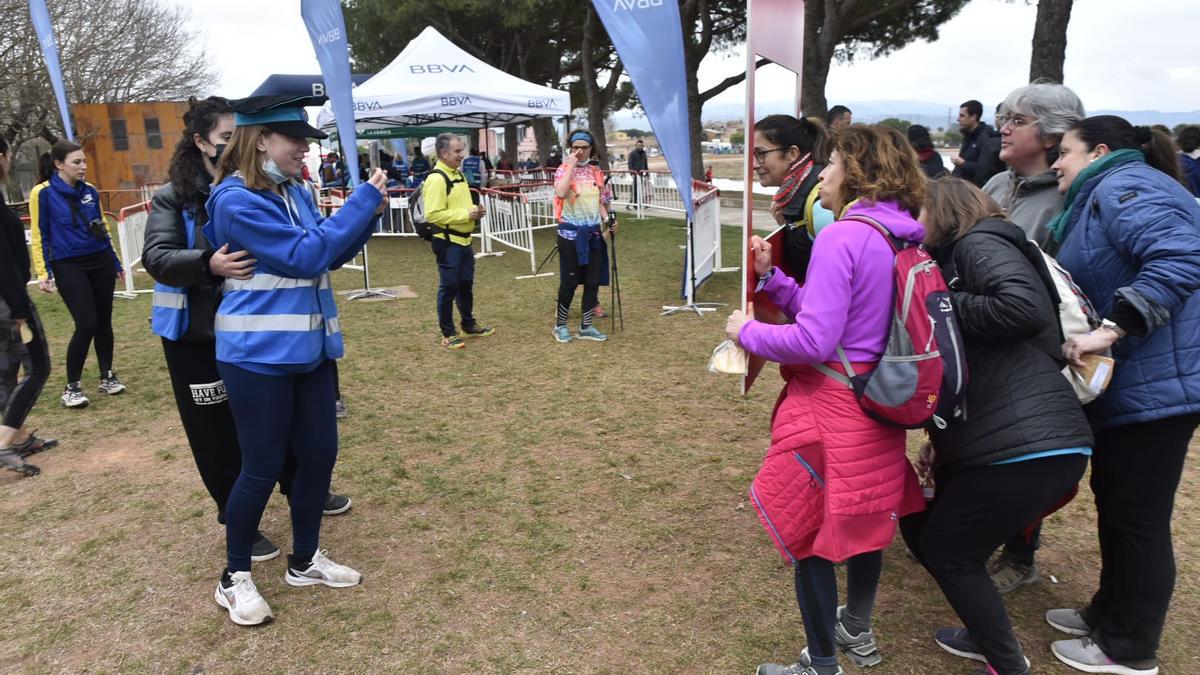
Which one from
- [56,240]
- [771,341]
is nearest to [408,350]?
[56,240]

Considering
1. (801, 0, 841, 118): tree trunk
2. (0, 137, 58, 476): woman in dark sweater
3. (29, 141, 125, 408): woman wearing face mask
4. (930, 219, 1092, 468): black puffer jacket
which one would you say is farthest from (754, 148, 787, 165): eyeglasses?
(801, 0, 841, 118): tree trunk

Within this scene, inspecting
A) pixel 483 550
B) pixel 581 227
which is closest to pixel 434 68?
pixel 581 227

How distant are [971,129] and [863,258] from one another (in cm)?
682

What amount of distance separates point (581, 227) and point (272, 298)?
4389mm

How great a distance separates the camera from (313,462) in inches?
116

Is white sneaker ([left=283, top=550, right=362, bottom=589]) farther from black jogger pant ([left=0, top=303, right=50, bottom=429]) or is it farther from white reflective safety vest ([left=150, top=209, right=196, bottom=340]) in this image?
black jogger pant ([left=0, top=303, right=50, bottom=429])

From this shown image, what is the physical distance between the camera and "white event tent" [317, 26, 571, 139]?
1213 cm

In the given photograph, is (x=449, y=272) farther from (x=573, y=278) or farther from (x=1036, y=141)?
(x=1036, y=141)

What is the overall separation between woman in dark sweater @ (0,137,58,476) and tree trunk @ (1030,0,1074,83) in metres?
10.4

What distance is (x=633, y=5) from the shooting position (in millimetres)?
5102

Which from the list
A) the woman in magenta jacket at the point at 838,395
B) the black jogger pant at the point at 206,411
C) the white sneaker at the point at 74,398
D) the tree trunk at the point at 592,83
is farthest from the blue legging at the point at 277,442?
the tree trunk at the point at 592,83

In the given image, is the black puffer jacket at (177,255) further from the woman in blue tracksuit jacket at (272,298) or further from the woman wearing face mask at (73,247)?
the woman wearing face mask at (73,247)

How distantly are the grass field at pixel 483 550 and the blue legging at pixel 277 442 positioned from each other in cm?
36

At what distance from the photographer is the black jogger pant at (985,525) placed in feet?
6.95
